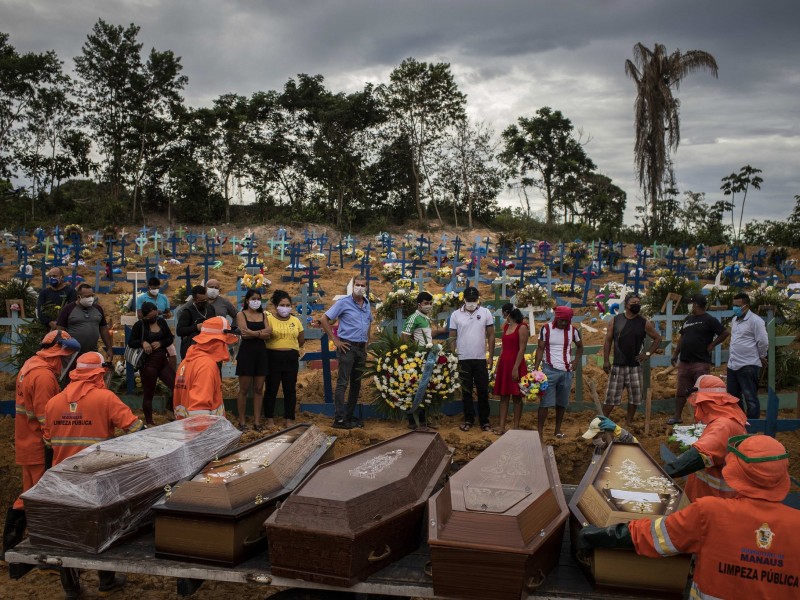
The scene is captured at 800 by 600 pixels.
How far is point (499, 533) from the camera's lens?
306 cm

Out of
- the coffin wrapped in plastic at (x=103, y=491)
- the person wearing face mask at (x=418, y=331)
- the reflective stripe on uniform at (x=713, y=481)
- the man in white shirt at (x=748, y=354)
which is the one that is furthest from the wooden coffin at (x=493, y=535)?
the man in white shirt at (x=748, y=354)

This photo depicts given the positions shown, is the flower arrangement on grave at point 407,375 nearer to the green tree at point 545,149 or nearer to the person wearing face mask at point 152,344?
the person wearing face mask at point 152,344

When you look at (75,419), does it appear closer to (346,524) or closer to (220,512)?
(220,512)

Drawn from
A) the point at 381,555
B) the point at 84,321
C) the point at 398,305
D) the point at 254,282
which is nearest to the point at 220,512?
the point at 381,555

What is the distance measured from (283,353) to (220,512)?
3.71 metres

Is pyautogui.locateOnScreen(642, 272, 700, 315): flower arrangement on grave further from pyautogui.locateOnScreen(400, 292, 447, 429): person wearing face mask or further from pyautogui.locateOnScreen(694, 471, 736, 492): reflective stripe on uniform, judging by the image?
pyautogui.locateOnScreen(694, 471, 736, 492): reflective stripe on uniform

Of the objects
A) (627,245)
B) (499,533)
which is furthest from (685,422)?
(627,245)

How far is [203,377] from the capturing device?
5.48m

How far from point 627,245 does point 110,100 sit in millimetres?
25528

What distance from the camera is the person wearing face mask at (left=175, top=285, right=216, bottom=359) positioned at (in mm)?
7078

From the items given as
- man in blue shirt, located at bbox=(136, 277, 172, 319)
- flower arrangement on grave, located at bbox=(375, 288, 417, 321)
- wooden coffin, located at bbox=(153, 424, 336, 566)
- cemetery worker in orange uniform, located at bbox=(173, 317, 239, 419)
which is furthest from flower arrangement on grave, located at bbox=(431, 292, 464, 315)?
wooden coffin, located at bbox=(153, 424, 336, 566)

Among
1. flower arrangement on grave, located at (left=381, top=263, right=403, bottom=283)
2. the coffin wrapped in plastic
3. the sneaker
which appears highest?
flower arrangement on grave, located at (left=381, top=263, right=403, bottom=283)

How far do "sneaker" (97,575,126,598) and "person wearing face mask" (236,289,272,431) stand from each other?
2.35 meters

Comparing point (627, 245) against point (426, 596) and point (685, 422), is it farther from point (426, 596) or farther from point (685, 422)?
point (426, 596)
